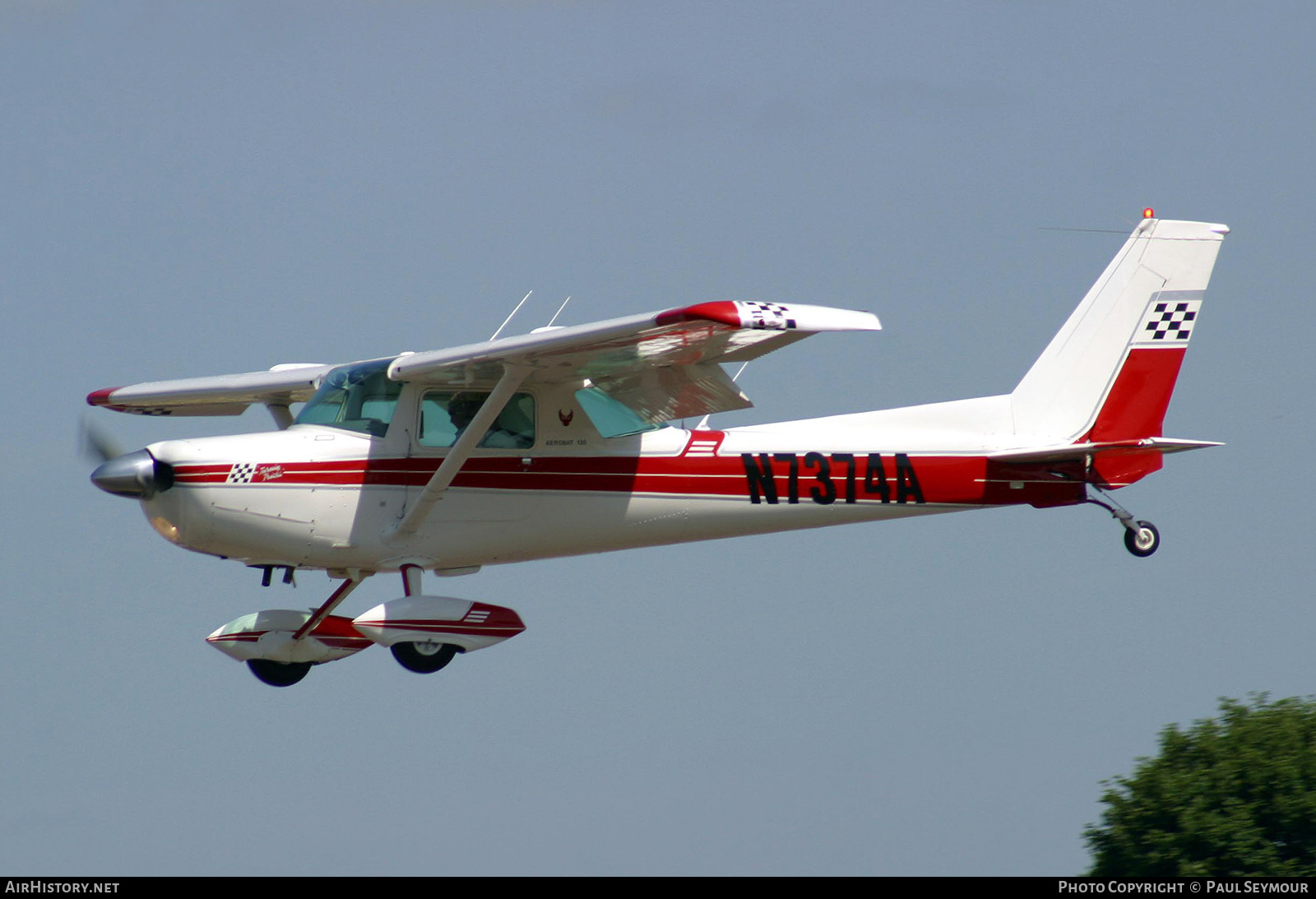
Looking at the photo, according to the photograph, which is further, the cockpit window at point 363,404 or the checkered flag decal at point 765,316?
the cockpit window at point 363,404

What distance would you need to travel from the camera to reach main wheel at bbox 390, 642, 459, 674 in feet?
43.2

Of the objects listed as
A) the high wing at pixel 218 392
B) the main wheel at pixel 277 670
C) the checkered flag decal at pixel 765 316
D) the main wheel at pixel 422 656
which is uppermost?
the high wing at pixel 218 392

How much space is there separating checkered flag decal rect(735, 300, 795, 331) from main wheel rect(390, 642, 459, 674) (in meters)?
3.95

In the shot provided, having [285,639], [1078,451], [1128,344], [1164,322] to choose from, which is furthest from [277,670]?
[1164,322]

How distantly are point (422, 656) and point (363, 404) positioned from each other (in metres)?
1.94

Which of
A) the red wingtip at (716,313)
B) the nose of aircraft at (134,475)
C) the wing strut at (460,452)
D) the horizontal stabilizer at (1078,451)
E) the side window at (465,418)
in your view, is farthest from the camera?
the horizontal stabilizer at (1078,451)

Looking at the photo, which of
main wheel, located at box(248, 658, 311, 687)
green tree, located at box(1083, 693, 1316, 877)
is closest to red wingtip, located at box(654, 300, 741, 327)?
main wheel, located at box(248, 658, 311, 687)

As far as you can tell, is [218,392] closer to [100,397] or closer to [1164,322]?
[100,397]

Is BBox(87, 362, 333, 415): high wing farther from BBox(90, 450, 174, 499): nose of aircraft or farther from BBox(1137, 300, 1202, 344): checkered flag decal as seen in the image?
BBox(1137, 300, 1202, 344): checkered flag decal

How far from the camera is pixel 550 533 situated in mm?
13359

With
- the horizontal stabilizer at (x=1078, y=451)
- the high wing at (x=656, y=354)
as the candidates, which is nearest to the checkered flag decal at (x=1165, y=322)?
the horizontal stabilizer at (x=1078, y=451)

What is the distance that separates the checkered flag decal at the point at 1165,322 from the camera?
48.7ft

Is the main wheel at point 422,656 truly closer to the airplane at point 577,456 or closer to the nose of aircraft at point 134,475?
the airplane at point 577,456
